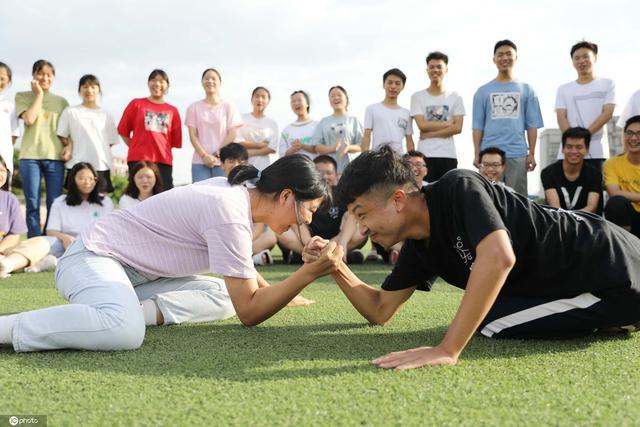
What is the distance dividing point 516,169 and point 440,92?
1325mm

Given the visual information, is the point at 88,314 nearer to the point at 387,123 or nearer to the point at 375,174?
the point at 375,174

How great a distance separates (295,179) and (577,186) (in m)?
4.42

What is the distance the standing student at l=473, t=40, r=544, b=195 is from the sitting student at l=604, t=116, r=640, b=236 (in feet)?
2.72

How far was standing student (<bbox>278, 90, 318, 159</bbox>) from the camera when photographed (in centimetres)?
783

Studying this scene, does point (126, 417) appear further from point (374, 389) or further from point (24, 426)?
point (374, 389)

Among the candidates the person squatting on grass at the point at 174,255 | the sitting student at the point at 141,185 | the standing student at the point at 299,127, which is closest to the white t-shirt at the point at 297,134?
the standing student at the point at 299,127

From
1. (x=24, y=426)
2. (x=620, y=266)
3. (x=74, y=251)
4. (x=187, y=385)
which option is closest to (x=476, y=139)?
(x=620, y=266)

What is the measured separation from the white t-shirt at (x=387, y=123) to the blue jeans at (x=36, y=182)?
3.84m

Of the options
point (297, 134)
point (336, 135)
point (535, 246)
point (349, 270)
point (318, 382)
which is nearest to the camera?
point (318, 382)

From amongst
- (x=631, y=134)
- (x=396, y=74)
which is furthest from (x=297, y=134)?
(x=631, y=134)

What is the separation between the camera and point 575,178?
6289 millimetres

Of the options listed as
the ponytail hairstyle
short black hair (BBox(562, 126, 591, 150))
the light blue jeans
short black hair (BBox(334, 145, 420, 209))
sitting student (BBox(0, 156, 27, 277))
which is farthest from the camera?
sitting student (BBox(0, 156, 27, 277))

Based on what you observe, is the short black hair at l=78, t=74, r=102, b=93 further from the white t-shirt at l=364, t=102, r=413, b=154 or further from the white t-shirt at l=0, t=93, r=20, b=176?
the white t-shirt at l=364, t=102, r=413, b=154

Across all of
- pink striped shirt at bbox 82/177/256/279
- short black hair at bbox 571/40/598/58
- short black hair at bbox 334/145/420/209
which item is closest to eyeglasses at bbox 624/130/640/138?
short black hair at bbox 571/40/598/58
